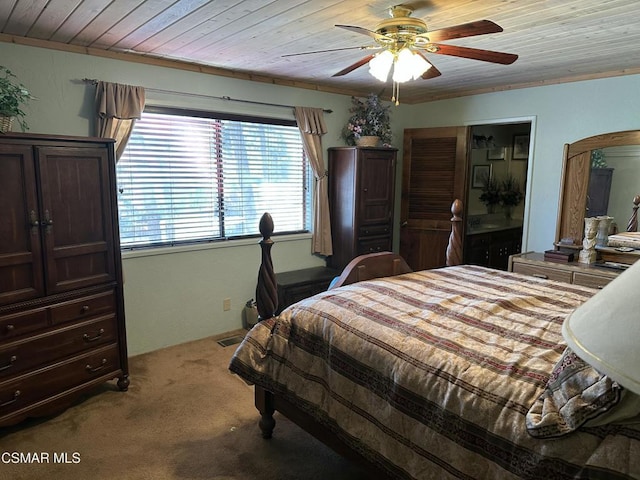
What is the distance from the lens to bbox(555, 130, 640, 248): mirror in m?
3.65

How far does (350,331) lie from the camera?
6.29 feet

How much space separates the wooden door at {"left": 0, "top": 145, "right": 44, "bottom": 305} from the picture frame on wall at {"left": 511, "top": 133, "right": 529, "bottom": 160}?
226 inches

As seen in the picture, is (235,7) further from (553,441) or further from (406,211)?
(406,211)

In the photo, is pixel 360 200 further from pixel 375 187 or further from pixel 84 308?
pixel 84 308

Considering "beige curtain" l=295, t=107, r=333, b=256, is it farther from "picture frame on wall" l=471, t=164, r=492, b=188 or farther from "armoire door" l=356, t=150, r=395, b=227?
"picture frame on wall" l=471, t=164, r=492, b=188

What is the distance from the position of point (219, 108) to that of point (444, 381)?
3118mm

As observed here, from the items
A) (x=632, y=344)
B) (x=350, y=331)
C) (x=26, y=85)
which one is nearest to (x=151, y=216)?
(x=26, y=85)

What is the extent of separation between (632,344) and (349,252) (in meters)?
3.91

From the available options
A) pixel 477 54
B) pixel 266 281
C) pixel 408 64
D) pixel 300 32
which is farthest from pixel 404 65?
pixel 266 281

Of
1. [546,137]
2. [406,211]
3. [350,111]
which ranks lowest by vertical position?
[406,211]

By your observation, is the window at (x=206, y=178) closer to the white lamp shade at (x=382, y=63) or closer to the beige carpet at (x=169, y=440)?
the beige carpet at (x=169, y=440)

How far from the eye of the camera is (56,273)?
102 inches

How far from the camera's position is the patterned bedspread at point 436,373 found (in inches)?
50.0

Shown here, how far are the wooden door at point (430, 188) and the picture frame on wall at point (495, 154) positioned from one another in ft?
4.68
